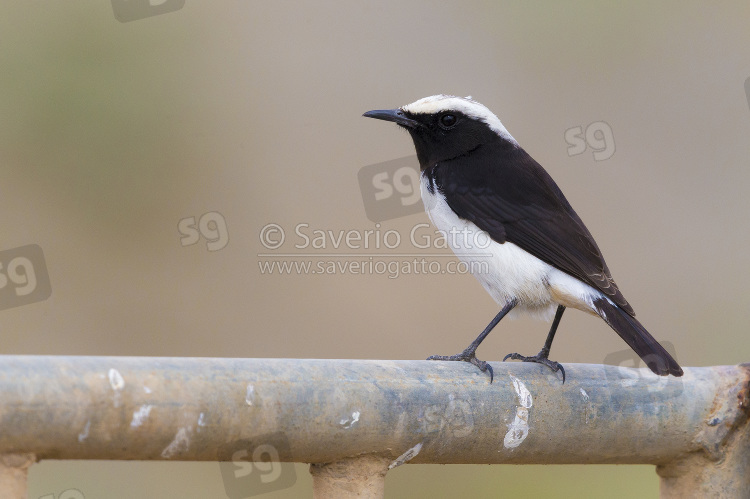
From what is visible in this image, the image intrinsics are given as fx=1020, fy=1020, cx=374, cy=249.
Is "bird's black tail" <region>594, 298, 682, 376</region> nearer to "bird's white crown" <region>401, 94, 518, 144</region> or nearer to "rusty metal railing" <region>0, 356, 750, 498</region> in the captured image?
"rusty metal railing" <region>0, 356, 750, 498</region>

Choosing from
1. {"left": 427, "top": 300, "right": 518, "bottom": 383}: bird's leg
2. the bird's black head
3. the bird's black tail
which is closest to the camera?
{"left": 427, "top": 300, "right": 518, "bottom": 383}: bird's leg

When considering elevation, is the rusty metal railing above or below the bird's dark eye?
below

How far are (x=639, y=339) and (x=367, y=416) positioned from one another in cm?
161

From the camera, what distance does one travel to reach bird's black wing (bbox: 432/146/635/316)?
3.95m

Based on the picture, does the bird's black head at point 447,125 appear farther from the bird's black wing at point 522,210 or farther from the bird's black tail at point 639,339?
the bird's black tail at point 639,339

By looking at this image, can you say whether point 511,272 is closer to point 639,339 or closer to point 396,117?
point 639,339

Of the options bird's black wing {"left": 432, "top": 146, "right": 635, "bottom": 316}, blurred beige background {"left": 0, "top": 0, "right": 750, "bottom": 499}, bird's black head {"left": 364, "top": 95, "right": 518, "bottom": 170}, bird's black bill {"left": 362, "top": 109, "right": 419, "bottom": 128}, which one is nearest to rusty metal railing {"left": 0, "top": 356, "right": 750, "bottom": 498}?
bird's black wing {"left": 432, "top": 146, "right": 635, "bottom": 316}

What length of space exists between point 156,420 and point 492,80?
6.33 metres

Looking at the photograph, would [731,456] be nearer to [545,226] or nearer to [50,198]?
[545,226]

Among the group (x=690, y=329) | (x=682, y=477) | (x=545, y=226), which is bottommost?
(x=690, y=329)

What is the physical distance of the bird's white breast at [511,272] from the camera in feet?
13.0

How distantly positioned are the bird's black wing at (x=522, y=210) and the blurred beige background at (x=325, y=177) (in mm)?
2625

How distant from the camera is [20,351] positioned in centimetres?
666

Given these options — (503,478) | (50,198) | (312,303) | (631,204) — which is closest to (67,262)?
(50,198)
